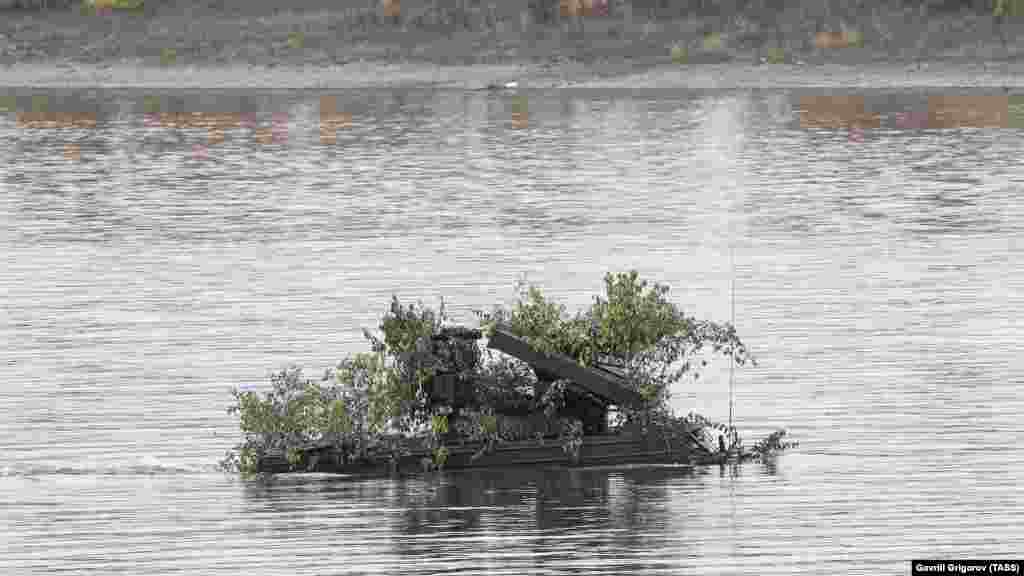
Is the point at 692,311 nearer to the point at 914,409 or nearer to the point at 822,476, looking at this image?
the point at 914,409

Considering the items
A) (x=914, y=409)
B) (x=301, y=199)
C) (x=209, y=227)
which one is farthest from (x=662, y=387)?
(x=301, y=199)

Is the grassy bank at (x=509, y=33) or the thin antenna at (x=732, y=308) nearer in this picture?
the thin antenna at (x=732, y=308)

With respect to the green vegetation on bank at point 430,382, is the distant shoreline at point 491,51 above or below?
above

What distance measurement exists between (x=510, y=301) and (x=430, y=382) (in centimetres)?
748

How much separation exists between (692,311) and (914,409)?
5490 mm

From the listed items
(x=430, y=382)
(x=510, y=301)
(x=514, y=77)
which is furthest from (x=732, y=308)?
(x=514, y=77)

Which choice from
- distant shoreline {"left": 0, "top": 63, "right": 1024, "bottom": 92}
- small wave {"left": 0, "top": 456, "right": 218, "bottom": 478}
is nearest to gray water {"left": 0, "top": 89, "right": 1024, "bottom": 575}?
small wave {"left": 0, "top": 456, "right": 218, "bottom": 478}

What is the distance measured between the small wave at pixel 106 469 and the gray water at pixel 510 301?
33mm

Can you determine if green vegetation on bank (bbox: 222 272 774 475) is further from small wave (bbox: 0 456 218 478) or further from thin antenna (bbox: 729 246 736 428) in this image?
thin antenna (bbox: 729 246 736 428)

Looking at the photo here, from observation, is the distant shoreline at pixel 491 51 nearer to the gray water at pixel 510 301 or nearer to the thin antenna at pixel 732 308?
the gray water at pixel 510 301

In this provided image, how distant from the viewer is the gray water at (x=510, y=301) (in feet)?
43.7

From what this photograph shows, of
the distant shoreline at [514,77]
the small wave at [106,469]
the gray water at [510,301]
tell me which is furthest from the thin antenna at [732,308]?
the distant shoreline at [514,77]

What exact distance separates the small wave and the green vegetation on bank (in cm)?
31

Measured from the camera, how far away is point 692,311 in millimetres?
22359
